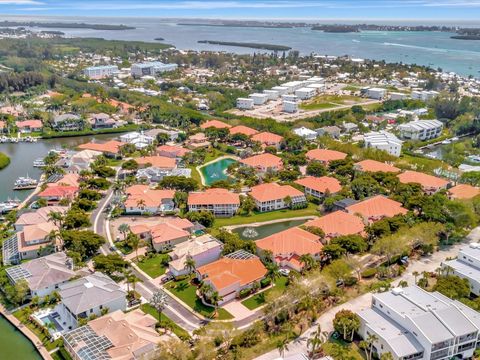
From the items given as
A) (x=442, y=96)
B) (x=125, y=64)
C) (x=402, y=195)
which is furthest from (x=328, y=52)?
(x=402, y=195)

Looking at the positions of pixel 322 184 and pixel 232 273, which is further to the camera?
pixel 322 184

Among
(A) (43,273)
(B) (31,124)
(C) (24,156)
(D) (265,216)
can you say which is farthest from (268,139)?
(A) (43,273)

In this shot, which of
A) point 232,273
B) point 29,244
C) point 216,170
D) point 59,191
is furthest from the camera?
point 216,170

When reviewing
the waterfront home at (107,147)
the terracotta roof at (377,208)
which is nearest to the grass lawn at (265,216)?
the terracotta roof at (377,208)

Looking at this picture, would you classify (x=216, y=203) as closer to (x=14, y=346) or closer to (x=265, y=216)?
(x=265, y=216)

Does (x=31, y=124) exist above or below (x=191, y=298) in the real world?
above

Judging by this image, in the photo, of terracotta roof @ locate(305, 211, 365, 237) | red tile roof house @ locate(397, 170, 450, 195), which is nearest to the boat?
terracotta roof @ locate(305, 211, 365, 237)
